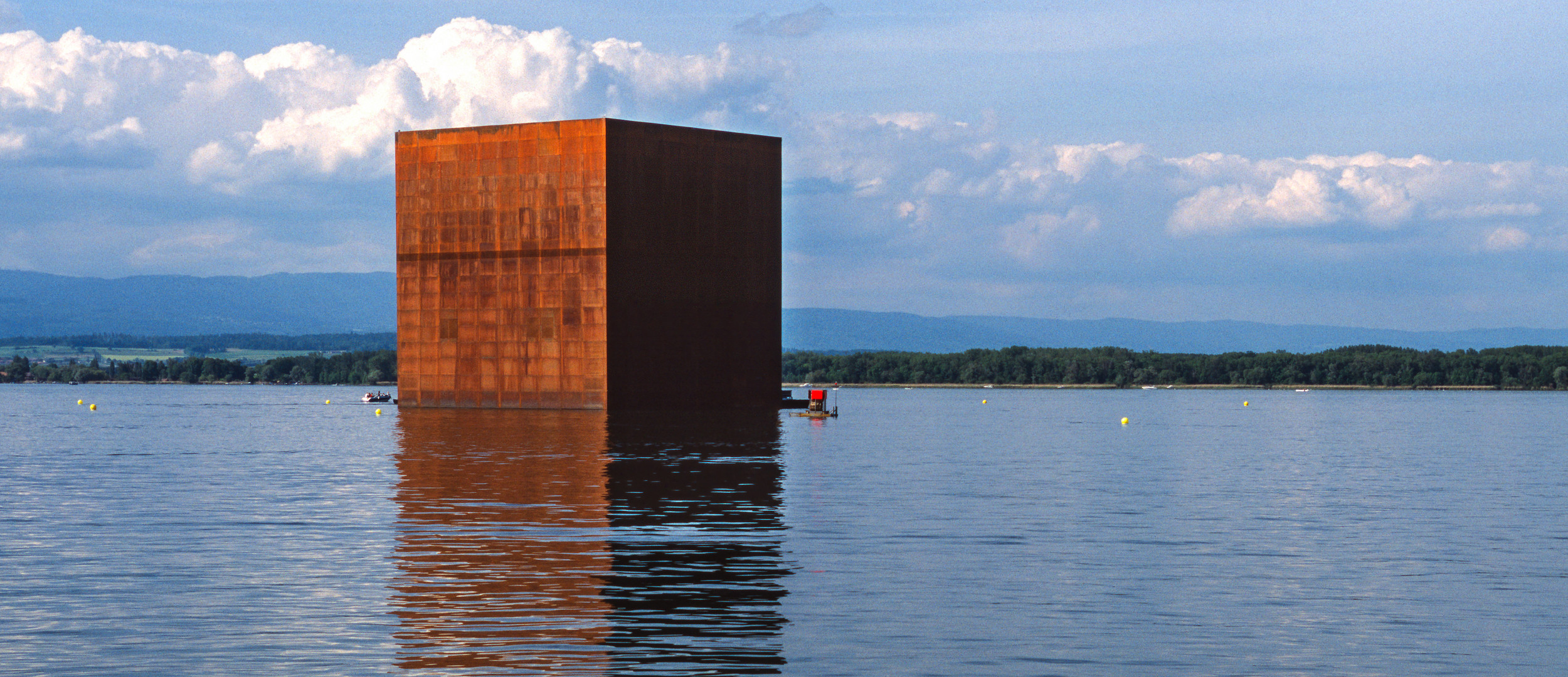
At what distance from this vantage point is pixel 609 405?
12756 cm

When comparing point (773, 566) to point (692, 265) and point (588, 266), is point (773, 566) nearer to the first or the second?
point (588, 266)

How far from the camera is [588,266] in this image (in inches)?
5064

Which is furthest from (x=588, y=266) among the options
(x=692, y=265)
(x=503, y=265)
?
(x=692, y=265)

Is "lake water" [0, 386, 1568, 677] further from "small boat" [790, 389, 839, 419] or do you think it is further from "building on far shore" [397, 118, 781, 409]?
"building on far shore" [397, 118, 781, 409]

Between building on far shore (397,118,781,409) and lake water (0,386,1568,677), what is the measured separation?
192ft

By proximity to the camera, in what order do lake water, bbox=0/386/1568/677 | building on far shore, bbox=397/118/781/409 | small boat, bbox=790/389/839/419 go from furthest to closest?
building on far shore, bbox=397/118/781/409, small boat, bbox=790/389/839/419, lake water, bbox=0/386/1568/677

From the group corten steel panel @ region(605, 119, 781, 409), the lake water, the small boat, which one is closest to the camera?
the lake water

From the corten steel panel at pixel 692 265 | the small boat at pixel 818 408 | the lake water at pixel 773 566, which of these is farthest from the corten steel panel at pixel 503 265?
the lake water at pixel 773 566

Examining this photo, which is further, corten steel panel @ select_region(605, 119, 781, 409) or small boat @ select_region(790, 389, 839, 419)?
corten steel panel @ select_region(605, 119, 781, 409)

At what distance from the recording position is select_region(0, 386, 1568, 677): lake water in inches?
858

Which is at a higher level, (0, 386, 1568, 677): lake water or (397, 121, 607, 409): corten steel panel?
(397, 121, 607, 409): corten steel panel

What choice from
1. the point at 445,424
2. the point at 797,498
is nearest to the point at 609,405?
the point at 445,424

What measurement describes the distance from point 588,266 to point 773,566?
326ft

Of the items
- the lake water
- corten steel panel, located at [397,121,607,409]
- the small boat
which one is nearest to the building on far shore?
corten steel panel, located at [397,121,607,409]
